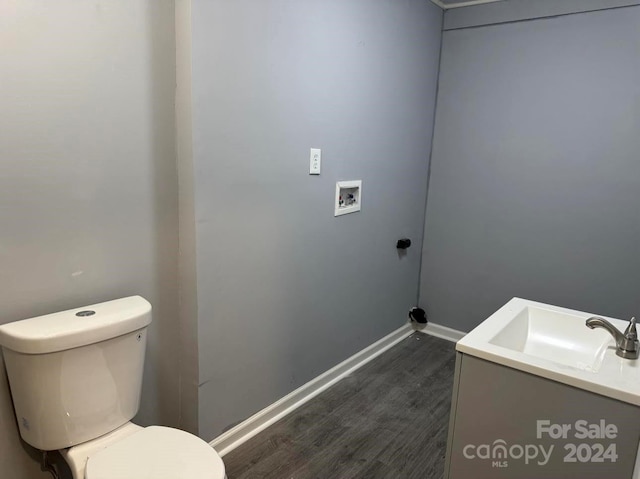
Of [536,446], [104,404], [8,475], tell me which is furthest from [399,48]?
[8,475]

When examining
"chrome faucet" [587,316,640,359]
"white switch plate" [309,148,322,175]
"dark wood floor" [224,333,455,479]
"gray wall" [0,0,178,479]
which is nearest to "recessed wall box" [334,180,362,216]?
"white switch plate" [309,148,322,175]

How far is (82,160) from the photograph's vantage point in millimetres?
1346

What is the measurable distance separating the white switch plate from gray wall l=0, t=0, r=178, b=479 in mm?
663

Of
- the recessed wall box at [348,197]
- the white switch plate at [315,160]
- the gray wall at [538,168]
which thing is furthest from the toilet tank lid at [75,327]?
the gray wall at [538,168]

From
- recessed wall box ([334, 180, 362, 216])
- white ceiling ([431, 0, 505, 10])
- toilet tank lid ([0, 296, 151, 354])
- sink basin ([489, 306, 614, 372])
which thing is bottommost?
sink basin ([489, 306, 614, 372])

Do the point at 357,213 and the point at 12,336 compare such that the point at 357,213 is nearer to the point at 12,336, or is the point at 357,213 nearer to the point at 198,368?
the point at 198,368

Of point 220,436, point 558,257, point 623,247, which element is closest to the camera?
point 220,436

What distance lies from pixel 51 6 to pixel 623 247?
2.85 m

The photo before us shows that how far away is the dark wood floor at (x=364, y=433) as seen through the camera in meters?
1.80

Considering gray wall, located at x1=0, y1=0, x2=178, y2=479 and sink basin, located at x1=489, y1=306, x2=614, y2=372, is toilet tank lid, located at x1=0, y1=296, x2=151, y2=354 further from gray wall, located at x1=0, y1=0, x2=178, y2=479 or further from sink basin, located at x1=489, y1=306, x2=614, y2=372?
sink basin, located at x1=489, y1=306, x2=614, y2=372

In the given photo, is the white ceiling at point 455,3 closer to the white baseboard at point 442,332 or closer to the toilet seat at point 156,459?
the white baseboard at point 442,332

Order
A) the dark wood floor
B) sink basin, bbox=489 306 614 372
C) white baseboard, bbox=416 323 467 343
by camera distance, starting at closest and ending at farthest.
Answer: sink basin, bbox=489 306 614 372, the dark wood floor, white baseboard, bbox=416 323 467 343

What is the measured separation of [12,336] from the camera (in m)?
1.16

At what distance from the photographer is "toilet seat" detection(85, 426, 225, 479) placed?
116cm
